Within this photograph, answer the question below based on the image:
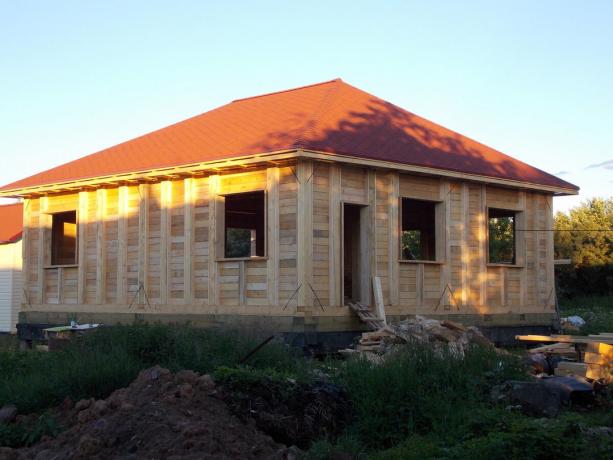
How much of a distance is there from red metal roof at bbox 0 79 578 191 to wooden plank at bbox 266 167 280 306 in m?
0.72

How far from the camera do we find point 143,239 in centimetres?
2023

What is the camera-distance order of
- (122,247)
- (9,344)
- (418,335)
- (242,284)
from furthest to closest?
(9,344), (122,247), (242,284), (418,335)

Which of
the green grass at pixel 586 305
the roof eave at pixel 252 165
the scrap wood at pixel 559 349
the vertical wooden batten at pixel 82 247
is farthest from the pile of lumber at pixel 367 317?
the green grass at pixel 586 305

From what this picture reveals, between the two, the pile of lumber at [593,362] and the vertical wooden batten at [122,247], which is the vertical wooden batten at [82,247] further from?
the pile of lumber at [593,362]

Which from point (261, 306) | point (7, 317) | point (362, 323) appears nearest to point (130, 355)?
point (261, 306)

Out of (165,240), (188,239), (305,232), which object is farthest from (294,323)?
(165,240)

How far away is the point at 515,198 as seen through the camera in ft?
72.2

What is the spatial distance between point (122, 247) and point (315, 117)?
18.9 ft

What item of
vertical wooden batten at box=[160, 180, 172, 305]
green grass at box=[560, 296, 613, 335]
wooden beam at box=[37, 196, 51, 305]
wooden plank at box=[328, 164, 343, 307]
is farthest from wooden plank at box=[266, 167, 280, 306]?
green grass at box=[560, 296, 613, 335]

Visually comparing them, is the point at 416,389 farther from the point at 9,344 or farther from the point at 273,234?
the point at 9,344

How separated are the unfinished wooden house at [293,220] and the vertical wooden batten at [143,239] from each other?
0.05 meters

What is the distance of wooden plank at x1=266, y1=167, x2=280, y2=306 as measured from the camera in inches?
687

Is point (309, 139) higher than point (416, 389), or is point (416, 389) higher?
point (309, 139)

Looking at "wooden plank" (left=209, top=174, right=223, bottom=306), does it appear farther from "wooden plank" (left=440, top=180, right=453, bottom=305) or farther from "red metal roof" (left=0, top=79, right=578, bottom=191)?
"wooden plank" (left=440, top=180, right=453, bottom=305)
